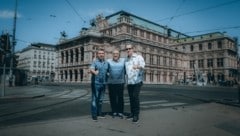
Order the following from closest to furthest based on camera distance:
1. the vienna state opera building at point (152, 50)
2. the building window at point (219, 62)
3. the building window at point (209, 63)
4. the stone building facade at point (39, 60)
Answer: the vienna state opera building at point (152, 50) < the building window at point (219, 62) < the building window at point (209, 63) < the stone building facade at point (39, 60)

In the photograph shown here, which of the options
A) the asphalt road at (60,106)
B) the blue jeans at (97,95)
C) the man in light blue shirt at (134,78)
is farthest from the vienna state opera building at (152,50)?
the man in light blue shirt at (134,78)

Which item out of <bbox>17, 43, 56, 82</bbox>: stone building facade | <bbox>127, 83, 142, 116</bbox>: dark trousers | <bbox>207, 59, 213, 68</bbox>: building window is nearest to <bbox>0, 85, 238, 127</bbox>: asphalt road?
<bbox>127, 83, 142, 116</bbox>: dark trousers

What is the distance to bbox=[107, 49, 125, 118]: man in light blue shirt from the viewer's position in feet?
18.9

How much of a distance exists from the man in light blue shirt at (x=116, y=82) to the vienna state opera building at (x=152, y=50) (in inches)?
1856

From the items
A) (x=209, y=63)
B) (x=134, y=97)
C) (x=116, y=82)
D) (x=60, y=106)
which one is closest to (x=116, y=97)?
(x=116, y=82)

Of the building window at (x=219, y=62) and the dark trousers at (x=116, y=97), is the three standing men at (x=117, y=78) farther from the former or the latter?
the building window at (x=219, y=62)

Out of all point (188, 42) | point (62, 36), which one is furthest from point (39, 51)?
point (188, 42)

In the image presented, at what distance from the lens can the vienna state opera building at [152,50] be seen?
186 feet

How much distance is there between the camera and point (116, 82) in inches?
227

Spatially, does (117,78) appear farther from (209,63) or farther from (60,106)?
(209,63)

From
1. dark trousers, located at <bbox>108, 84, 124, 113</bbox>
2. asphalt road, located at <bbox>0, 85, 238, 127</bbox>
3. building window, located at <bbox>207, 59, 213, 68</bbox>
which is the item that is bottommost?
asphalt road, located at <bbox>0, 85, 238, 127</bbox>

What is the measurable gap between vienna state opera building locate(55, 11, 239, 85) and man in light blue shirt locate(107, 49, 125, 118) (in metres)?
47.1

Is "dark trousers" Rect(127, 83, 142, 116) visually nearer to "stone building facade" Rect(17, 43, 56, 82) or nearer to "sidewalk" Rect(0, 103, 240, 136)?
"sidewalk" Rect(0, 103, 240, 136)

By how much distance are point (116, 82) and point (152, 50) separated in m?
58.2
